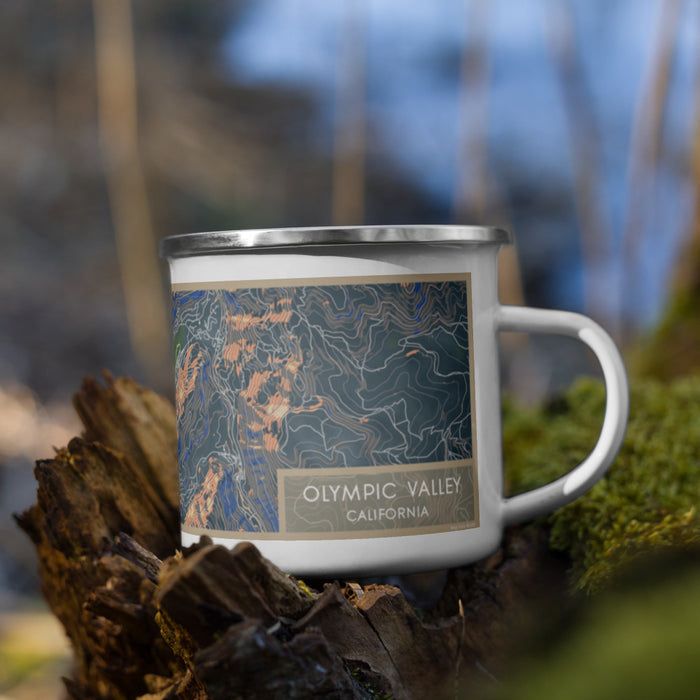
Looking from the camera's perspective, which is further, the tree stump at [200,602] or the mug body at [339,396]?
the mug body at [339,396]

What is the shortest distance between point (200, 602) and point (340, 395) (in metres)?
0.24

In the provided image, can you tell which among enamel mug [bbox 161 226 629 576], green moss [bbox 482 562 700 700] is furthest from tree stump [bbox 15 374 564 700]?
green moss [bbox 482 562 700 700]

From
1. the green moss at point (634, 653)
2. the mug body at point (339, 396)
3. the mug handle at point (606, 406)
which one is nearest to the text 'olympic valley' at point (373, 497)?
the mug body at point (339, 396)

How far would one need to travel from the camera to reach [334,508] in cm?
72

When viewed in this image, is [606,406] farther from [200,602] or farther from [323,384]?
[200,602]

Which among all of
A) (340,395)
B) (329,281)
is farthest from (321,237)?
(340,395)

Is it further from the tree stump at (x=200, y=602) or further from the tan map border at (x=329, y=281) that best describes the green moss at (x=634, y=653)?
the tan map border at (x=329, y=281)

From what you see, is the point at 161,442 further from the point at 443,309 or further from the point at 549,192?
the point at 549,192

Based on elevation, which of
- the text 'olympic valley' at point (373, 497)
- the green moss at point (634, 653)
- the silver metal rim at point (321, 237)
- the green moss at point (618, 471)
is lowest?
the green moss at point (618, 471)

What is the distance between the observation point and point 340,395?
724 millimetres

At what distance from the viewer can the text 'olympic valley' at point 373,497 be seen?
28.4 inches

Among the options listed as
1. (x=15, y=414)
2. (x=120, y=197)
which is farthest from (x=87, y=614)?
(x=120, y=197)

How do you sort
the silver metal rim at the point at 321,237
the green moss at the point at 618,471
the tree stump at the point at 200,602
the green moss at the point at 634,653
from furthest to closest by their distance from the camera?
the green moss at the point at 618,471 < the silver metal rim at the point at 321,237 < the tree stump at the point at 200,602 < the green moss at the point at 634,653

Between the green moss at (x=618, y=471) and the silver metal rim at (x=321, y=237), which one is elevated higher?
the silver metal rim at (x=321, y=237)
